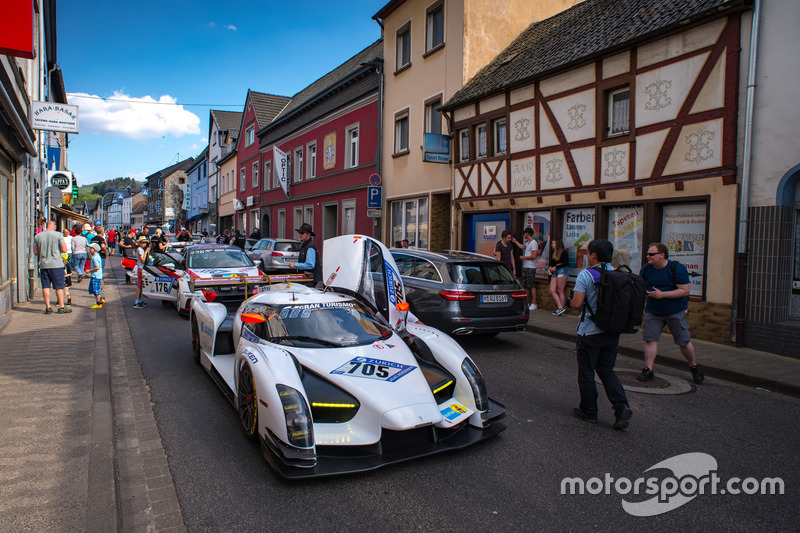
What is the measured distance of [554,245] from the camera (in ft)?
37.2

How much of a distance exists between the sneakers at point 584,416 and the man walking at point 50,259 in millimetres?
9487

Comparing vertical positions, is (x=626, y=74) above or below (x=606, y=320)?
above

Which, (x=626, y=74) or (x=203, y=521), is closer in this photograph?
(x=203, y=521)

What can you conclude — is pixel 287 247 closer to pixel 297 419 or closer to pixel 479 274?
pixel 479 274

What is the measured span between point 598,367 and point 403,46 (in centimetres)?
1602

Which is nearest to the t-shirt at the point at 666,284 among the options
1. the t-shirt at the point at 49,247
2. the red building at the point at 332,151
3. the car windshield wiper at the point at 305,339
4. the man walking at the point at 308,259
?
the car windshield wiper at the point at 305,339

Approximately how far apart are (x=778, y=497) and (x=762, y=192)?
Result: 6.04 meters

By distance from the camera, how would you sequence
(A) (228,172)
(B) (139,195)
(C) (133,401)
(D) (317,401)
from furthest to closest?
(B) (139,195)
(A) (228,172)
(C) (133,401)
(D) (317,401)

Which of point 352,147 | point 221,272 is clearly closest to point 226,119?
point 352,147

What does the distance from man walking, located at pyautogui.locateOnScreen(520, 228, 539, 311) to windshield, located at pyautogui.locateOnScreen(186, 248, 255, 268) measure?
6244 mm

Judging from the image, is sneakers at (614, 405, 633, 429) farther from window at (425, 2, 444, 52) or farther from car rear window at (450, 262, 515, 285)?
window at (425, 2, 444, 52)

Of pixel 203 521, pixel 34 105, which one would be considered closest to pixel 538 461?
pixel 203 521

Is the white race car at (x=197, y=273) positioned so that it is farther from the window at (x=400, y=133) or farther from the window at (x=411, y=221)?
the window at (x=400, y=133)

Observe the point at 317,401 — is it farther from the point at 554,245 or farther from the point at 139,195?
the point at 139,195
